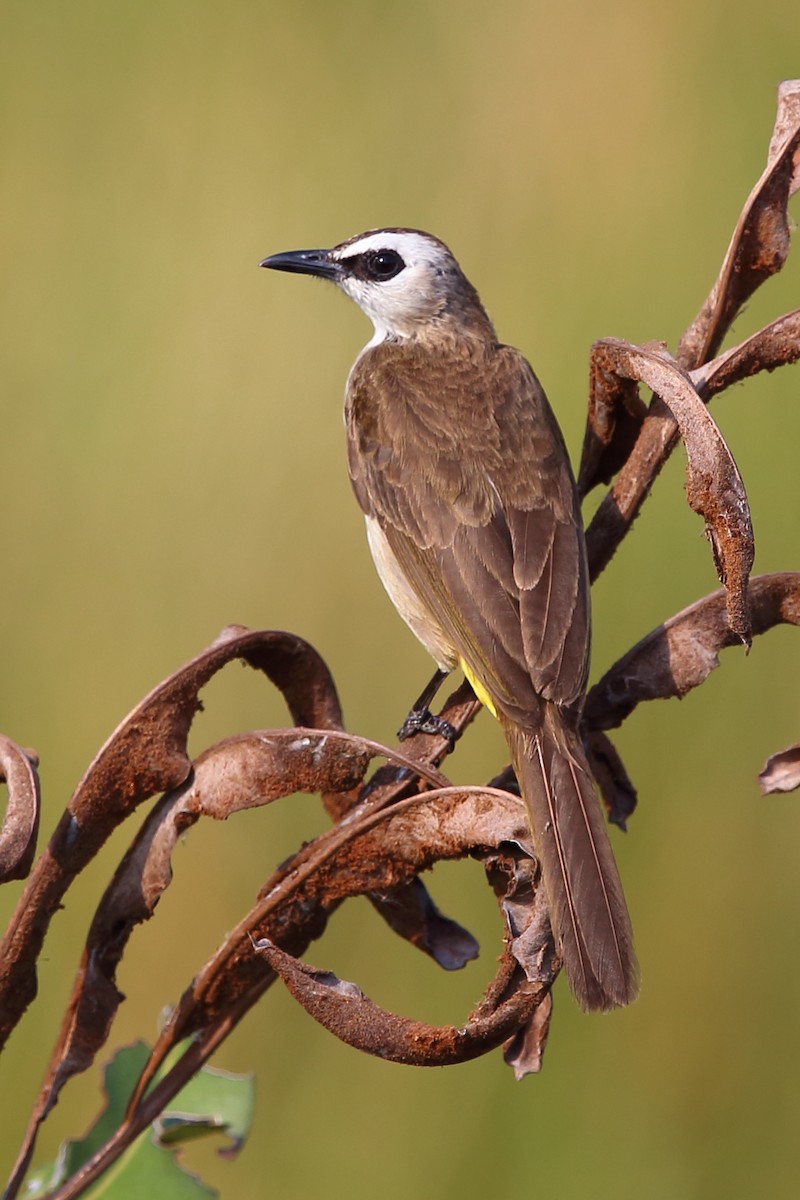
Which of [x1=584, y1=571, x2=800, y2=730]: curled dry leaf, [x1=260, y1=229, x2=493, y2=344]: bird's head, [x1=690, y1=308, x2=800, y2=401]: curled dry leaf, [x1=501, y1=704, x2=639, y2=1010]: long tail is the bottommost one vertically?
[x1=501, y1=704, x2=639, y2=1010]: long tail

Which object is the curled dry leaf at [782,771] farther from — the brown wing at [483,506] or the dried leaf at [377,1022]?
the brown wing at [483,506]

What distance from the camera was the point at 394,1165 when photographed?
11.1 feet

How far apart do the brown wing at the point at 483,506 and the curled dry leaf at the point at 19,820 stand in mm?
1026

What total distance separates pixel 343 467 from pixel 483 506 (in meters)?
0.95

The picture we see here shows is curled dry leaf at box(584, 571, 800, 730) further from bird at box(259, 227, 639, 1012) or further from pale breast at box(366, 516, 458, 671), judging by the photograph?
pale breast at box(366, 516, 458, 671)

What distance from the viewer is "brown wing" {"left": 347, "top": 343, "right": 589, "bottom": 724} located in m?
2.76

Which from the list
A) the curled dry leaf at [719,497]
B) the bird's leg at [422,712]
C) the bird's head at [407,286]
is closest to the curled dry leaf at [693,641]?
the curled dry leaf at [719,497]

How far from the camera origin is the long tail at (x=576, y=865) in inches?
77.2

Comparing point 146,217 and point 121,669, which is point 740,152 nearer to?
point 146,217

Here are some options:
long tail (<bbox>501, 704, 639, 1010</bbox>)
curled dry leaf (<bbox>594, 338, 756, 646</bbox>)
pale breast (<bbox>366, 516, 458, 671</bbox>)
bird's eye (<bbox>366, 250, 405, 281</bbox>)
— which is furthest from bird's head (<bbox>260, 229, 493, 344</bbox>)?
curled dry leaf (<bbox>594, 338, 756, 646</bbox>)

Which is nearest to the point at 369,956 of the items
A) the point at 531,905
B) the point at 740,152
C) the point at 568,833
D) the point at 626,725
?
the point at 626,725

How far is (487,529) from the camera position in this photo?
3.11 metres

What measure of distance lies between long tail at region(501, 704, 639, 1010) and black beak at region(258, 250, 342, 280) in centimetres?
185

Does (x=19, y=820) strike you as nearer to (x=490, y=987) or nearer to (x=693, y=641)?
(x=490, y=987)
